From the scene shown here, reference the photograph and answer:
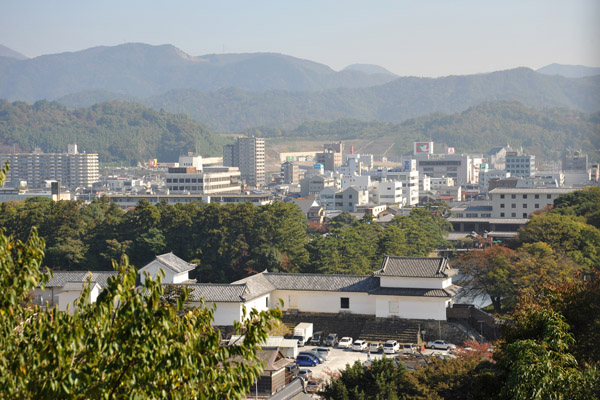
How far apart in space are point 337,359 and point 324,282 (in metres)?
3.72

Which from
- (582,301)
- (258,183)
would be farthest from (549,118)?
(582,301)

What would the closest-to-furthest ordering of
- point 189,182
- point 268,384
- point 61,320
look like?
point 61,320 < point 268,384 < point 189,182

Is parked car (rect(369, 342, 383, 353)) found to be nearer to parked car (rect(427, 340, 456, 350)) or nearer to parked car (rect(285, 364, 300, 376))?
parked car (rect(427, 340, 456, 350))

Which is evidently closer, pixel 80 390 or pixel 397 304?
pixel 80 390

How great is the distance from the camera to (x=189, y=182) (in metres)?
58.6

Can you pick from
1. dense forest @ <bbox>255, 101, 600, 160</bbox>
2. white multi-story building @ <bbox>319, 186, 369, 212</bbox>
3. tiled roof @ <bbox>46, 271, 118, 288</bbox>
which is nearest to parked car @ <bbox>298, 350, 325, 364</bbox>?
tiled roof @ <bbox>46, 271, 118, 288</bbox>

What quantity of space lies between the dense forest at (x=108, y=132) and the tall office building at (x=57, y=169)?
24.9 metres

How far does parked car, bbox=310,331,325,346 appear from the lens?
19312 millimetres

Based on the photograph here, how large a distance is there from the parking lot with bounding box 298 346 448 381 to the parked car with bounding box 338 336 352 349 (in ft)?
0.78

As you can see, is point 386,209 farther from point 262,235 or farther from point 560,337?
point 560,337

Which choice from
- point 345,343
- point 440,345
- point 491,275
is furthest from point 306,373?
point 491,275

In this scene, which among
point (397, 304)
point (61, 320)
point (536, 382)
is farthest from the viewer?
point (397, 304)

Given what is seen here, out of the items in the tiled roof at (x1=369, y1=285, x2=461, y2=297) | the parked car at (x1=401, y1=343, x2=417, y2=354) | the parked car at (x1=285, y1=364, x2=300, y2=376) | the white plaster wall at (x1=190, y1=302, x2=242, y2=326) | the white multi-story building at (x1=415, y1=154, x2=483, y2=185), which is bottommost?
the parked car at (x1=401, y1=343, x2=417, y2=354)

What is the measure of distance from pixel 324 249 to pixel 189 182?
35.1 metres
